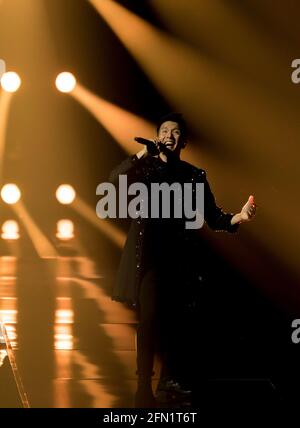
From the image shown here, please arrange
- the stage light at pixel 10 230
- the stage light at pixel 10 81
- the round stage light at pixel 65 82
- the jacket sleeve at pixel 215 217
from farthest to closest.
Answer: the stage light at pixel 10 230, the stage light at pixel 10 81, the round stage light at pixel 65 82, the jacket sleeve at pixel 215 217

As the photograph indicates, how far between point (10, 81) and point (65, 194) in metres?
1.88

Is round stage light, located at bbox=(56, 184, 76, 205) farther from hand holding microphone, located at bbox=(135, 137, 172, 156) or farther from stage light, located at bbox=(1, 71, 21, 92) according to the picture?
hand holding microphone, located at bbox=(135, 137, 172, 156)

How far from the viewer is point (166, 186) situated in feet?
21.5

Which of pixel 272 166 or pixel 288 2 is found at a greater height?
pixel 288 2

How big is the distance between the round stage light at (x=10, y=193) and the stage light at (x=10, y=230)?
0.95ft

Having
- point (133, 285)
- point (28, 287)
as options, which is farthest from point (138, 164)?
point (28, 287)

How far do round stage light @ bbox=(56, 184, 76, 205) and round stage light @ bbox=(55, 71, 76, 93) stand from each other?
1.72 m

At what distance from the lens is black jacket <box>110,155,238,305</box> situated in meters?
6.52

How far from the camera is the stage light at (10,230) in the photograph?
585 inches

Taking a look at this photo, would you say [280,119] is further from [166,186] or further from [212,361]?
[166,186]

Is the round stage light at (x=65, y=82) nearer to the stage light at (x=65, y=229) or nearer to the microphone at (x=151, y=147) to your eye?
the stage light at (x=65, y=229)

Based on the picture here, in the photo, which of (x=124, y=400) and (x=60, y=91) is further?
(x=60, y=91)

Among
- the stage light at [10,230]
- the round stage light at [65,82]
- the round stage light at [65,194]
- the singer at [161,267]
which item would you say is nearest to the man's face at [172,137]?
the singer at [161,267]
